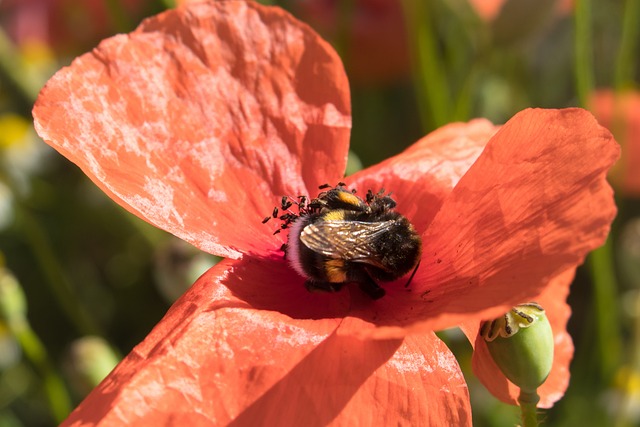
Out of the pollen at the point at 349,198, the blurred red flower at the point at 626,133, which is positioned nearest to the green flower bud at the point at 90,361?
the pollen at the point at 349,198

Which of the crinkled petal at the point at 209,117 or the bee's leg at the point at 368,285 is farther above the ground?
the crinkled petal at the point at 209,117

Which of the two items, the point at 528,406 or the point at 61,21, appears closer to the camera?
the point at 528,406

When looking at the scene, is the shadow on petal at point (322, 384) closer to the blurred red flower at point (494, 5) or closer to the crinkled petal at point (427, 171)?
the crinkled petal at point (427, 171)

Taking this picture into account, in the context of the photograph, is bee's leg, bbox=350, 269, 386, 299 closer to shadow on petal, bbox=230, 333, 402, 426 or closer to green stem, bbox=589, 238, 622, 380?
shadow on petal, bbox=230, 333, 402, 426

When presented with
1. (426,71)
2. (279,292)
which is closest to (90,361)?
(279,292)

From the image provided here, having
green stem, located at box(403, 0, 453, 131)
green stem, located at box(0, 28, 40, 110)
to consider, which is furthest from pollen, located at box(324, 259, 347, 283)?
green stem, located at box(0, 28, 40, 110)

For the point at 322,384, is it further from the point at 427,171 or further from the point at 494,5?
the point at 494,5
